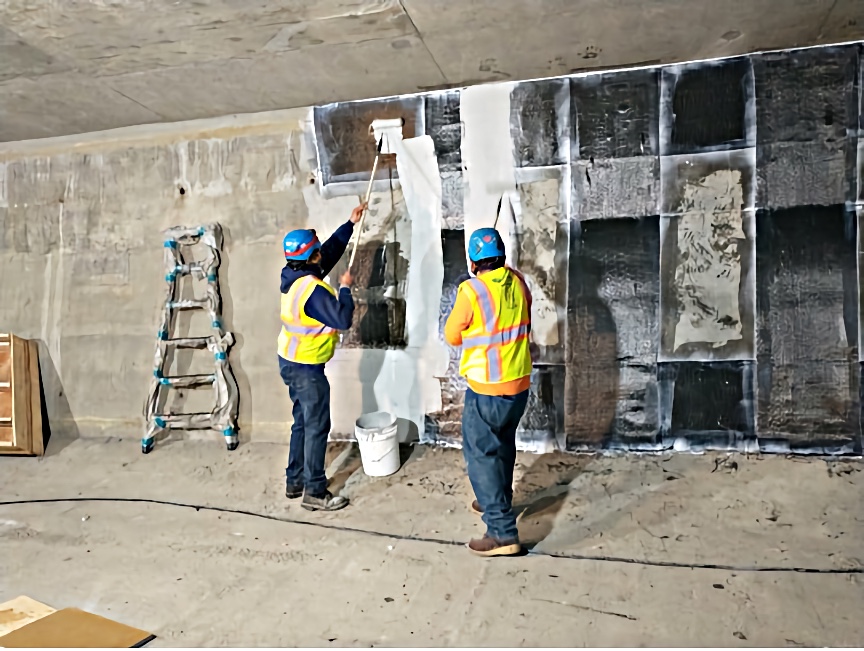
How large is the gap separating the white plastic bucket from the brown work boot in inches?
36.9

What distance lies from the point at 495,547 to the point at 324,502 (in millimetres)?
937

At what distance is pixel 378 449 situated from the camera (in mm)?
3180

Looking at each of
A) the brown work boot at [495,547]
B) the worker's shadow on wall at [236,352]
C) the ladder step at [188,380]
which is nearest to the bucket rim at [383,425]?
the worker's shadow on wall at [236,352]

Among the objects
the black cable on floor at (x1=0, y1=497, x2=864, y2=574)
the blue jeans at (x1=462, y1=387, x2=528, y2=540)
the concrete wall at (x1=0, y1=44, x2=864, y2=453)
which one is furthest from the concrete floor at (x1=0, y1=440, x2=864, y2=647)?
the concrete wall at (x1=0, y1=44, x2=864, y2=453)

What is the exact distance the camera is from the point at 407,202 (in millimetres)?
3494

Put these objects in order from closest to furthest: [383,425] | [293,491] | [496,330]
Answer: [496,330], [293,491], [383,425]

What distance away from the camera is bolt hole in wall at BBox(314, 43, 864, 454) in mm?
2965

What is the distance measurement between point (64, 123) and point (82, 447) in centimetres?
211

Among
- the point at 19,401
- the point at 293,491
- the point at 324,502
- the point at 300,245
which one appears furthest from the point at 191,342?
the point at 324,502

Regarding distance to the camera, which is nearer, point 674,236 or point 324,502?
point 324,502

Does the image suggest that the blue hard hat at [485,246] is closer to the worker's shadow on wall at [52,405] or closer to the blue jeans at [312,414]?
the blue jeans at [312,414]

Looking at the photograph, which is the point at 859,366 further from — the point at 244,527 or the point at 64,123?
the point at 64,123

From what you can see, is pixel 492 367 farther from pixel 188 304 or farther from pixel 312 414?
pixel 188 304

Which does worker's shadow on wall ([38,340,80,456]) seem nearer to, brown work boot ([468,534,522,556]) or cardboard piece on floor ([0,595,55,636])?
cardboard piece on floor ([0,595,55,636])
